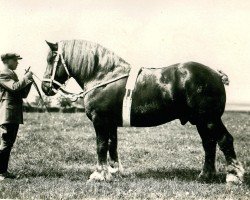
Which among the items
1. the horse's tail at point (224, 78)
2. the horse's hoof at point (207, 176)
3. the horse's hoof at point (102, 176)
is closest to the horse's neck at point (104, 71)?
the horse's hoof at point (102, 176)

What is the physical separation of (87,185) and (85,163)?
89.0 inches

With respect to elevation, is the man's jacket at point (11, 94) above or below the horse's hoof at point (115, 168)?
above

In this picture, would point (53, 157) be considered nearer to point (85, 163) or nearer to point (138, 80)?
point (85, 163)

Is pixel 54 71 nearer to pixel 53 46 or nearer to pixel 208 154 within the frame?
pixel 53 46

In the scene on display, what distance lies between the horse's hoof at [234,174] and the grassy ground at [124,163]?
0.14 m

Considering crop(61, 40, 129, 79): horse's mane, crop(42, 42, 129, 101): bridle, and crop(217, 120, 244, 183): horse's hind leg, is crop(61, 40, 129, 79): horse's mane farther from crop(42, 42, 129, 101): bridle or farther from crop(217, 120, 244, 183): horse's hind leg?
crop(217, 120, 244, 183): horse's hind leg

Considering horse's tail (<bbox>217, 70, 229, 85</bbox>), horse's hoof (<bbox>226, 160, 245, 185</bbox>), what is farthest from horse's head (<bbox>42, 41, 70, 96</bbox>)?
horse's hoof (<bbox>226, 160, 245, 185</bbox>)

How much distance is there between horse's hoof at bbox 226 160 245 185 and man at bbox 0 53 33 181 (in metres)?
3.93

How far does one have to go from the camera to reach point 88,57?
707cm

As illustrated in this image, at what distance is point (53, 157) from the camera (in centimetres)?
911

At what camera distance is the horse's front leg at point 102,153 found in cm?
695

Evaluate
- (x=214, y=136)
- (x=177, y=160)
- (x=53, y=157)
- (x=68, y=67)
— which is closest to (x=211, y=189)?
(x=214, y=136)

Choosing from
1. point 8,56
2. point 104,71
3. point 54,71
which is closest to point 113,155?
point 104,71

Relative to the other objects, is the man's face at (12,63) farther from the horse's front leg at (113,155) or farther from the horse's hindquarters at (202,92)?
the horse's hindquarters at (202,92)
